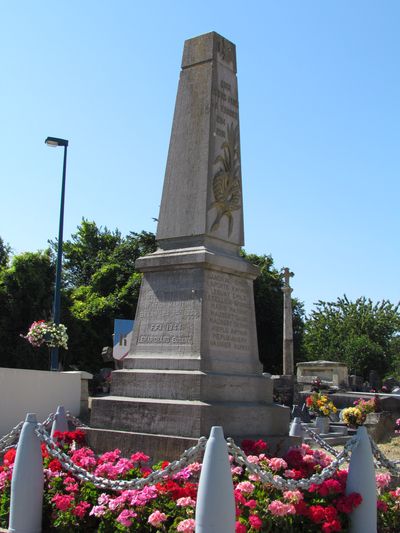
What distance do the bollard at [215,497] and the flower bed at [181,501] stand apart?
0.71 feet

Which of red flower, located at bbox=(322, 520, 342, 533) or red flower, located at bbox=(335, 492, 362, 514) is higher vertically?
red flower, located at bbox=(335, 492, 362, 514)

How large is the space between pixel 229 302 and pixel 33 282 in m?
23.7

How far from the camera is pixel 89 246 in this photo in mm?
52375

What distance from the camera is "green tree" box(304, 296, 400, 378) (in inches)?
1738

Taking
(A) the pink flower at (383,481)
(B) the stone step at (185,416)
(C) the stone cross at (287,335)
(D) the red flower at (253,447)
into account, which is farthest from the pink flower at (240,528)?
(C) the stone cross at (287,335)

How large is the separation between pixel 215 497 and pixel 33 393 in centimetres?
1293

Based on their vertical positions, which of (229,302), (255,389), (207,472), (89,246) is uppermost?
(89,246)

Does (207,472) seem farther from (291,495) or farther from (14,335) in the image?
(14,335)

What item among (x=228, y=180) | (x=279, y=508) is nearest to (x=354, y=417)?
(x=228, y=180)

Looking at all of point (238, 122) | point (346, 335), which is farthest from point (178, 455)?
point (346, 335)

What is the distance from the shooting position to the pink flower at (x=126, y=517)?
205 inches

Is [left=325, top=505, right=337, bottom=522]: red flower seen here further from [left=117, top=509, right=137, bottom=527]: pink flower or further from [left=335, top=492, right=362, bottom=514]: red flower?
[left=117, top=509, right=137, bottom=527]: pink flower

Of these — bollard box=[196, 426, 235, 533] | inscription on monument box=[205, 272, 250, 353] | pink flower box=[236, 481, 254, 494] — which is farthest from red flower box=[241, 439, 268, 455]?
bollard box=[196, 426, 235, 533]

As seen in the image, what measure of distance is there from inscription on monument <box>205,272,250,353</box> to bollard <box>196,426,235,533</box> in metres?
2.74
